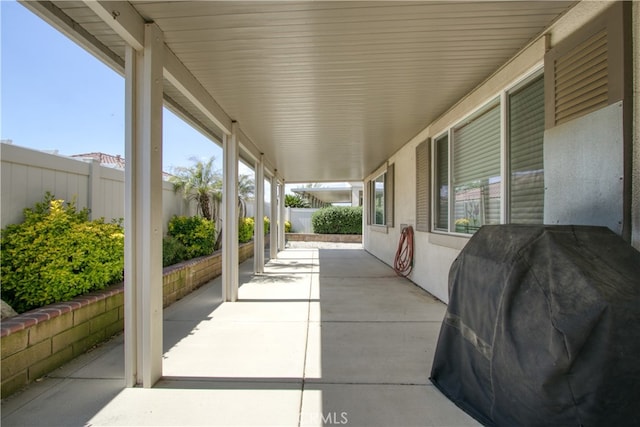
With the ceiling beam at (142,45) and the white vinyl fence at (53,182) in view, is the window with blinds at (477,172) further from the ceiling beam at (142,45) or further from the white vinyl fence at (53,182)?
the white vinyl fence at (53,182)

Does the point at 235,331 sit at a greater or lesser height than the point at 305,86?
lesser

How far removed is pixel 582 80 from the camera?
2268mm

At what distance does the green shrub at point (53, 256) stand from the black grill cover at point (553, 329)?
3.30m

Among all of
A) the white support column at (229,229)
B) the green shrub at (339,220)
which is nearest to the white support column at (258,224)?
the white support column at (229,229)

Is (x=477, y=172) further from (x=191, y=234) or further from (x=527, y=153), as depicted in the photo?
(x=191, y=234)

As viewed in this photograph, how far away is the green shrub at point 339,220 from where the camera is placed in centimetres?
1574

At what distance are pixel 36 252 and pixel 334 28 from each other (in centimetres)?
309

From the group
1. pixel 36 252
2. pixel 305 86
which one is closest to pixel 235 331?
pixel 36 252

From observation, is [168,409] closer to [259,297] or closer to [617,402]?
[617,402]

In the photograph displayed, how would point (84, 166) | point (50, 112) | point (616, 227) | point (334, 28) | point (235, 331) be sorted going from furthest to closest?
point (50, 112), point (84, 166), point (235, 331), point (334, 28), point (616, 227)

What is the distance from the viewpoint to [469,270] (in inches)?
85.8

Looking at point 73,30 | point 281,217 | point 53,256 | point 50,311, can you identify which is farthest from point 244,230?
point 73,30

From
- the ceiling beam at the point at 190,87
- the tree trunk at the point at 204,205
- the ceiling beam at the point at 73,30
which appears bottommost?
the tree trunk at the point at 204,205

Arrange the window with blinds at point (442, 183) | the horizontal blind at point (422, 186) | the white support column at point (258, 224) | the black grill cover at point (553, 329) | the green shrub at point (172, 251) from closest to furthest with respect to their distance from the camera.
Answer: the black grill cover at point (553, 329), the window with blinds at point (442, 183), the green shrub at point (172, 251), the horizontal blind at point (422, 186), the white support column at point (258, 224)
